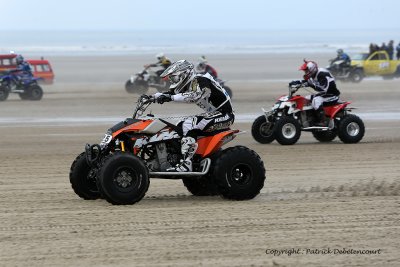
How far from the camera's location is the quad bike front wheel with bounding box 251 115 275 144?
17742mm

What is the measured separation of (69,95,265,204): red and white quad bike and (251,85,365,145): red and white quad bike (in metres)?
7.30

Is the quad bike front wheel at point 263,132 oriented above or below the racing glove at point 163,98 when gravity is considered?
below

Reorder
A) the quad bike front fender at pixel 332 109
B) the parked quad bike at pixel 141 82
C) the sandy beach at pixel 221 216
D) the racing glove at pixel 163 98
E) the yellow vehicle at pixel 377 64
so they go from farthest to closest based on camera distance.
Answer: the yellow vehicle at pixel 377 64 < the parked quad bike at pixel 141 82 < the quad bike front fender at pixel 332 109 < the racing glove at pixel 163 98 < the sandy beach at pixel 221 216

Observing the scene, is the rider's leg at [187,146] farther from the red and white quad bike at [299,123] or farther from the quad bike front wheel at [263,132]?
the quad bike front wheel at [263,132]

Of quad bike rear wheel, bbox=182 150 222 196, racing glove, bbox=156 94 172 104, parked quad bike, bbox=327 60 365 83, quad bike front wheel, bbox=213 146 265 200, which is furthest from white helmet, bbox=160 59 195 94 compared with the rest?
parked quad bike, bbox=327 60 365 83

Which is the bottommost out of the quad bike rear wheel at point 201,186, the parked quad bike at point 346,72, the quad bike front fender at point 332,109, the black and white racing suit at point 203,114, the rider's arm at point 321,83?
the parked quad bike at point 346,72

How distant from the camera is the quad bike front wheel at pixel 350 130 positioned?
58.4ft

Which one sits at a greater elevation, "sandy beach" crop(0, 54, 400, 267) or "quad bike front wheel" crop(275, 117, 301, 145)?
"sandy beach" crop(0, 54, 400, 267)

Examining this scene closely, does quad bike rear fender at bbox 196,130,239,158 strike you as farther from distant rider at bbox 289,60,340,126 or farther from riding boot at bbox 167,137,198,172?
distant rider at bbox 289,60,340,126

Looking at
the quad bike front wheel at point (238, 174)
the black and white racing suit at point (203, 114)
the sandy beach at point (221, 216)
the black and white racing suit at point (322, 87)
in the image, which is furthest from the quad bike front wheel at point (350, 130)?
the quad bike front wheel at point (238, 174)

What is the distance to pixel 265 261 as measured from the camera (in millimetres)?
7266

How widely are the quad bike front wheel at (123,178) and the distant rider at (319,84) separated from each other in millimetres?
8486

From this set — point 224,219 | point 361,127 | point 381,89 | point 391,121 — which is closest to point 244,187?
point 224,219

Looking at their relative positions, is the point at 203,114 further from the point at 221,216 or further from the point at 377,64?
the point at 377,64
